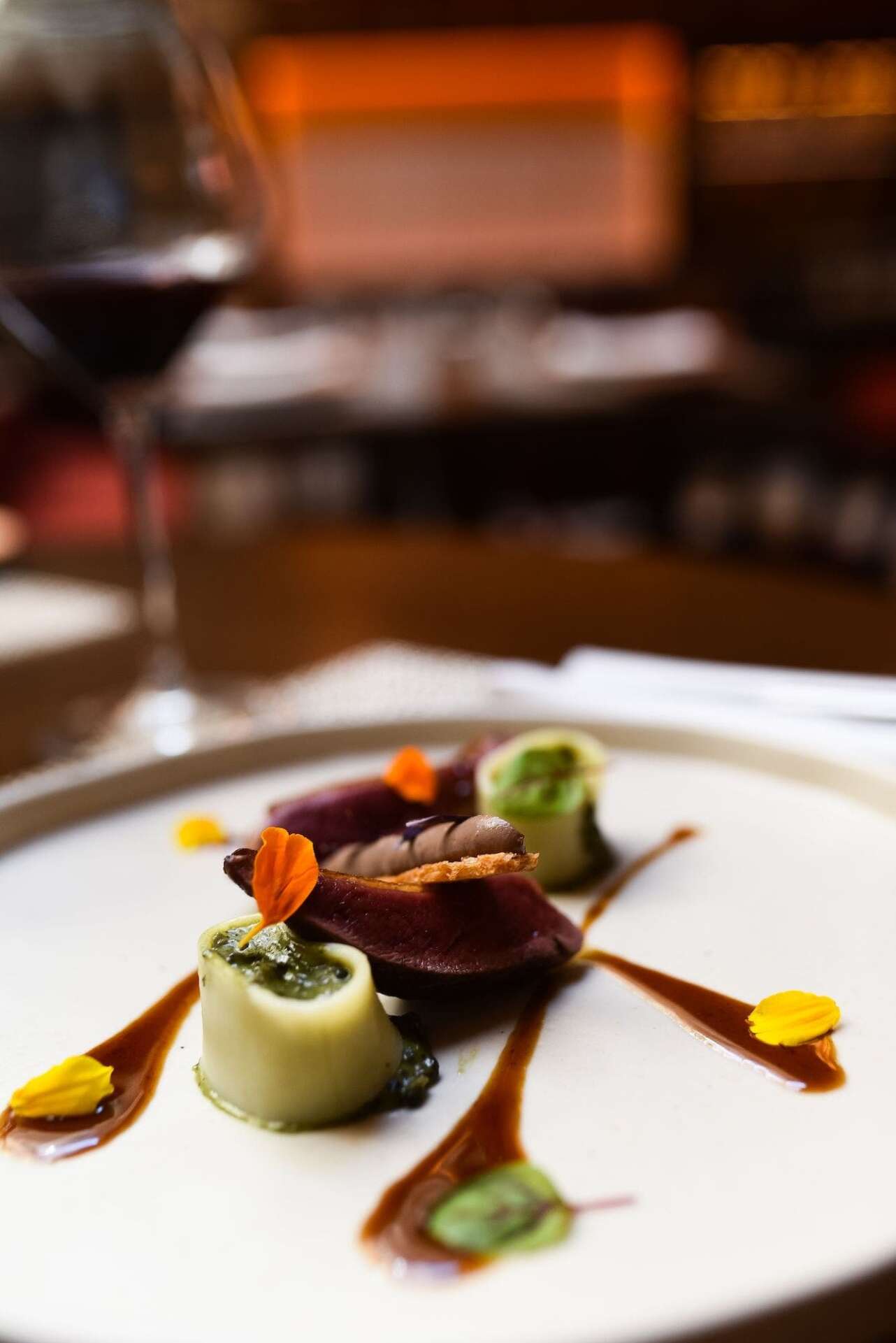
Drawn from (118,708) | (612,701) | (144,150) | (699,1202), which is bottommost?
(118,708)

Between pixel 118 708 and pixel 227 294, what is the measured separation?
0.55m

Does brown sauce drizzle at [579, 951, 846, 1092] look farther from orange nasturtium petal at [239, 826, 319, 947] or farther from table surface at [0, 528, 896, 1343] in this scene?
table surface at [0, 528, 896, 1343]

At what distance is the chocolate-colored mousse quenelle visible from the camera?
65 centimetres

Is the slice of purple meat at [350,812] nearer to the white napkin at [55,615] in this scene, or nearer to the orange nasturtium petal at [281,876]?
the orange nasturtium petal at [281,876]

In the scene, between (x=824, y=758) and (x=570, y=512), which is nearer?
(x=824, y=758)

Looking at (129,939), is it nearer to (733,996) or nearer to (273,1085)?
(273,1085)

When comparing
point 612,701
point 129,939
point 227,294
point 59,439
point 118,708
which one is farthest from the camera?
point 59,439

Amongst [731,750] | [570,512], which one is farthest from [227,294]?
[570,512]

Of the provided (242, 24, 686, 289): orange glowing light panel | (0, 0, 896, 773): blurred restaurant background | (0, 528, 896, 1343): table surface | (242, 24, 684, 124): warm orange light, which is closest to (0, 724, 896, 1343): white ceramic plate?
(0, 528, 896, 1343): table surface

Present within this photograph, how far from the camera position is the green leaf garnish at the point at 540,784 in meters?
0.81

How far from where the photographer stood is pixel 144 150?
1493 millimetres

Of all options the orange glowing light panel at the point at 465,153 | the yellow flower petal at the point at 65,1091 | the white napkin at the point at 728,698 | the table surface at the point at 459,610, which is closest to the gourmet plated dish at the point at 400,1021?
the yellow flower petal at the point at 65,1091

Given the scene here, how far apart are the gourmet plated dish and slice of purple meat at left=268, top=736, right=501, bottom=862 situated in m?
0.03

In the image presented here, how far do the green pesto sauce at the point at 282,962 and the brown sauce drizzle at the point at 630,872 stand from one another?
7.7 inches
